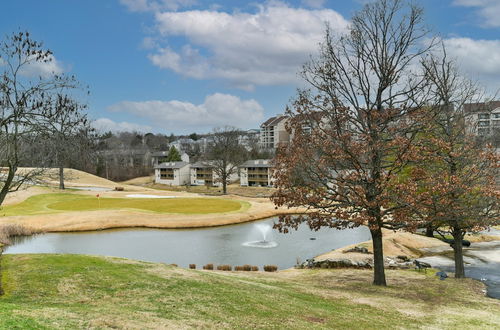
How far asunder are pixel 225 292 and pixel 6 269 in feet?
34.6

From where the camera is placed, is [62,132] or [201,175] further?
[201,175]

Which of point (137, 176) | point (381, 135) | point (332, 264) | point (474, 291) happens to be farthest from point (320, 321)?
point (137, 176)

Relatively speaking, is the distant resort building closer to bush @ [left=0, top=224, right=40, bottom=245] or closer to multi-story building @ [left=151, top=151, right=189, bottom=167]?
multi-story building @ [left=151, top=151, right=189, bottom=167]

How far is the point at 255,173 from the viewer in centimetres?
11144

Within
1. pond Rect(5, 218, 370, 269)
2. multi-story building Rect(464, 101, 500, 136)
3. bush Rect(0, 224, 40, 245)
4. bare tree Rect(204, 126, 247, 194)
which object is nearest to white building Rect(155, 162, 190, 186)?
bare tree Rect(204, 126, 247, 194)

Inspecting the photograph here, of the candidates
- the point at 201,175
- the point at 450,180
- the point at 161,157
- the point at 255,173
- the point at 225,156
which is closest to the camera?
the point at 450,180

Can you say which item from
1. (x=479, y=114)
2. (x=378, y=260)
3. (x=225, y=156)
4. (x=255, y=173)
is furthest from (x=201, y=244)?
(x=255, y=173)

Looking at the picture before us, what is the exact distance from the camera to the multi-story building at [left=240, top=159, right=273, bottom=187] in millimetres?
108812

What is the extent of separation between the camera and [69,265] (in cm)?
1936

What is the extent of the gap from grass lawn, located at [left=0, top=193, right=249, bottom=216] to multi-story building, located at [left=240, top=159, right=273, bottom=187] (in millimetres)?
35142

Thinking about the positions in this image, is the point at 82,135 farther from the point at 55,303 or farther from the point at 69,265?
the point at 55,303

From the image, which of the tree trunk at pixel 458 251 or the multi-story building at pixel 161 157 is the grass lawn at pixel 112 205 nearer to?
the tree trunk at pixel 458 251

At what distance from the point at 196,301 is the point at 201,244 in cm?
2820

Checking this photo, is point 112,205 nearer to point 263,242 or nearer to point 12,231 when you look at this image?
point 12,231
